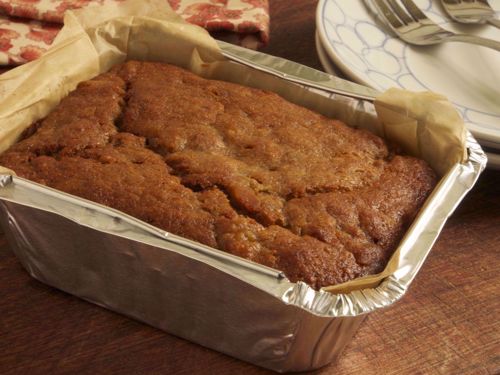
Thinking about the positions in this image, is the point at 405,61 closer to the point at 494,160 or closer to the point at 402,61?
the point at 402,61

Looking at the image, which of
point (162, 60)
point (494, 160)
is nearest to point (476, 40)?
point (494, 160)

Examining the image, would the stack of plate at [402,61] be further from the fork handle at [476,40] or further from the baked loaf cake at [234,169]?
the baked loaf cake at [234,169]

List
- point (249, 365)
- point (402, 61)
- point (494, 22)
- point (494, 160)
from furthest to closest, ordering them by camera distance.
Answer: point (494, 22)
point (402, 61)
point (494, 160)
point (249, 365)

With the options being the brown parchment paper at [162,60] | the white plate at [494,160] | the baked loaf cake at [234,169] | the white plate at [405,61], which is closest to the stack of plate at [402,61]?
→ the white plate at [405,61]

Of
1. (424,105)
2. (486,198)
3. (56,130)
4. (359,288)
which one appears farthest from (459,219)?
(56,130)

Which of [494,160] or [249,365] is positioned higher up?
[494,160]

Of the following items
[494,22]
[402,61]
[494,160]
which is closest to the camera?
[494,160]

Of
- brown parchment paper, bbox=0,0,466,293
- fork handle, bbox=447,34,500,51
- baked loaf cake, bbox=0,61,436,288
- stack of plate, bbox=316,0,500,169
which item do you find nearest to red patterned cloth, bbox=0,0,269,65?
stack of plate, bbox=316,0,500,169
